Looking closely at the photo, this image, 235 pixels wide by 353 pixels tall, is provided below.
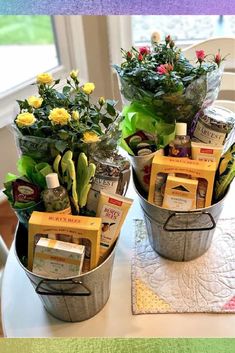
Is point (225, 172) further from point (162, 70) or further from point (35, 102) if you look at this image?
point (35, 102)

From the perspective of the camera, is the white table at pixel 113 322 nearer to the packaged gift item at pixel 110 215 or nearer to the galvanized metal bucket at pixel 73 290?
the galvanized metal bucket at pixel 73 290

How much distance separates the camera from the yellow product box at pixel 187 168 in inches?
28.2

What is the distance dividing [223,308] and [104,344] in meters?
0.49

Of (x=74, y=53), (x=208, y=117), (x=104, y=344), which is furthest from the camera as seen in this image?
(x=74, y=53)

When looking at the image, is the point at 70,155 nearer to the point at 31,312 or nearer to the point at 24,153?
the point at 24,153

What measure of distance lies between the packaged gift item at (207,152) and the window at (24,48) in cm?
142

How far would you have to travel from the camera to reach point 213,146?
29.7 inches

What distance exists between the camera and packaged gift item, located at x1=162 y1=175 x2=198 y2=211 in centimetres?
→ 71

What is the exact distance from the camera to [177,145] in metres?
0.76

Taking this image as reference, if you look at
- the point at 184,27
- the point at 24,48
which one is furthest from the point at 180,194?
the point at 24,48

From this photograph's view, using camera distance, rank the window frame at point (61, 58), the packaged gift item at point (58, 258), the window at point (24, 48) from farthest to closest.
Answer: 1. the window at point (24, 48)
2. the window frame at point (61, 58)
3. the packaged gift item at point (58, 258)

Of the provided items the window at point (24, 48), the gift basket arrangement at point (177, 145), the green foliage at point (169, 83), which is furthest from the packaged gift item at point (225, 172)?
the window at point (24, 48)

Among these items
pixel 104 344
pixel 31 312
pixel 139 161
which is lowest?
pixel 31 312

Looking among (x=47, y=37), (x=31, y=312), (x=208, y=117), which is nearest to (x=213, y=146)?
(x=208, y=117)
